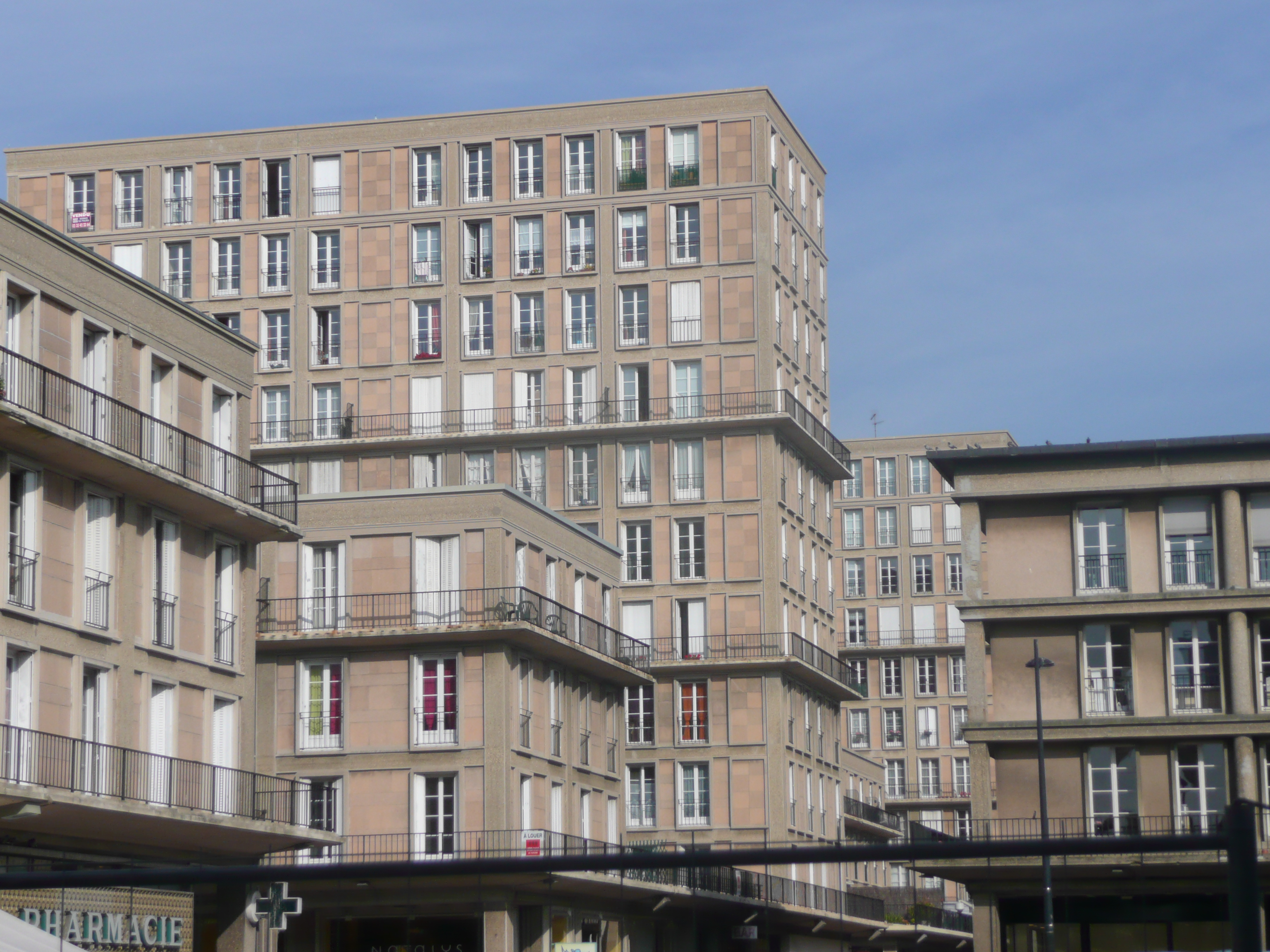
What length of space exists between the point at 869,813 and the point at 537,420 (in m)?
28.3

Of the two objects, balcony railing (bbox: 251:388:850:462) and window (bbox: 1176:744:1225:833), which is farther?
balcony railing (bbox: 251:388:850:462)

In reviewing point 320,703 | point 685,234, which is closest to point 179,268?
point 685,234

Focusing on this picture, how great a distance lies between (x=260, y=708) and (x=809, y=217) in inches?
1626

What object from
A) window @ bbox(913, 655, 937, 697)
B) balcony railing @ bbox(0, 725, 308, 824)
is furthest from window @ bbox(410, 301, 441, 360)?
window @ bbox(913, 655, 937, 697)

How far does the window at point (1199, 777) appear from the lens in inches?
2440

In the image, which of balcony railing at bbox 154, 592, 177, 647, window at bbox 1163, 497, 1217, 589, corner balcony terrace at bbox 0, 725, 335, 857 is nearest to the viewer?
corner balcony terrace at bbox 0, 725, 335, 857

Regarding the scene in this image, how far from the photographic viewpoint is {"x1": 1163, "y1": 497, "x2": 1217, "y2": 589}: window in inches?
2506

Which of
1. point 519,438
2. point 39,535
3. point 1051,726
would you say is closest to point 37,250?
point 39,535

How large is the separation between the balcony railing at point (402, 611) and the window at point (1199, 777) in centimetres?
2146

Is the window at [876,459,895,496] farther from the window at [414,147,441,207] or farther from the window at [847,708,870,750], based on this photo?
the window at [414,147,441,207]

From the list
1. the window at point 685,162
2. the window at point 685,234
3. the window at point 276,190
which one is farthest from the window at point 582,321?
the window at point 276,190

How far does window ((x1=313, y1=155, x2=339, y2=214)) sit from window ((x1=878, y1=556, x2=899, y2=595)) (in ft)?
221

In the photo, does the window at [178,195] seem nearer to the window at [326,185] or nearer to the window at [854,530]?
the window at [326,185]

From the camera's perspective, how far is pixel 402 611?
56.6 metres
